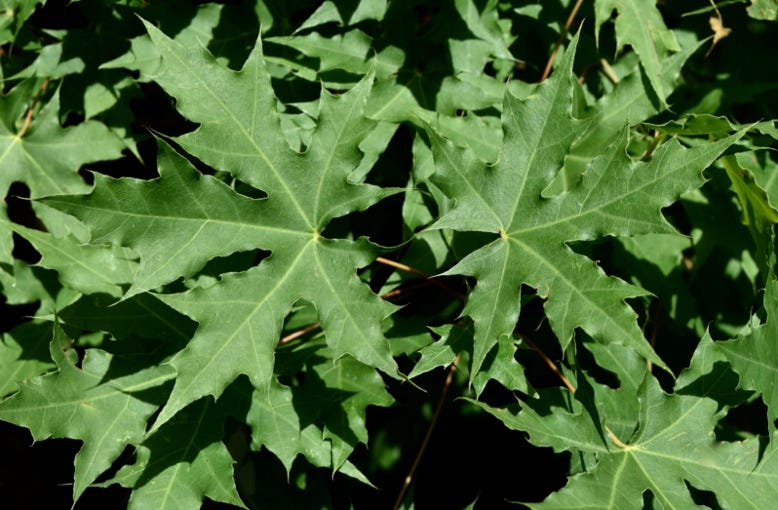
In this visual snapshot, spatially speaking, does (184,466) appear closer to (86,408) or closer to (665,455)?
(86,408)

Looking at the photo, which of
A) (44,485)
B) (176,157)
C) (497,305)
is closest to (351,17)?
(176,157)

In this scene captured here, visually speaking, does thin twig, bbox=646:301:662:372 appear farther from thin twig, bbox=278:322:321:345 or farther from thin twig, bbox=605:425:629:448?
thin twig, bbox=278:322:321:345

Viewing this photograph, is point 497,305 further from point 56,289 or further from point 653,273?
point 56,289

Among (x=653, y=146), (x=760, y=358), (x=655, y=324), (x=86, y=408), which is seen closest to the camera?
(x=760, y=358)

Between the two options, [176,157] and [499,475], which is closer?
[176,157]

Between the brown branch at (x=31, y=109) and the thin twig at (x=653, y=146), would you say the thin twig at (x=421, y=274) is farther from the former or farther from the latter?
the brown branch at (x=31, y=109)

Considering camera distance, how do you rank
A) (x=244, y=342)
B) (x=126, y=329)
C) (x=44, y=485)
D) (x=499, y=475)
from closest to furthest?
(x=244, y=342) → (x=126, y=329) → (x=499, y=475) → (x=44, y=485)

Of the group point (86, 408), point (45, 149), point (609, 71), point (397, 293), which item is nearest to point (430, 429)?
point (397, 293)

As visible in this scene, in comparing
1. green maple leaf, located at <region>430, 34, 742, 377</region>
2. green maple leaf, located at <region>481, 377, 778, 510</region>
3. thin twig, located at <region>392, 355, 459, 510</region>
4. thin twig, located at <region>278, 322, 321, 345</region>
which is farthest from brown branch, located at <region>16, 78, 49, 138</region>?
green maple leaf, located at <region>481, 377, 778, 510</region>
